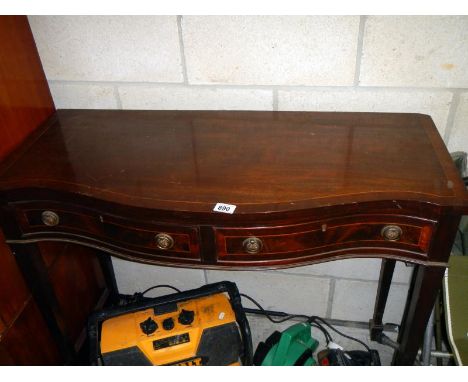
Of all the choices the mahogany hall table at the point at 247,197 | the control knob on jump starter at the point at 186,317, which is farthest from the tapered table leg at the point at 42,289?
the control knob on jump starter at the point at 186,317

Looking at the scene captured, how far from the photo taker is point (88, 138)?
1.15 meters

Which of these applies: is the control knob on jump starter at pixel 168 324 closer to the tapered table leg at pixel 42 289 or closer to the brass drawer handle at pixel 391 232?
the tapered table leg at pixel 42 289

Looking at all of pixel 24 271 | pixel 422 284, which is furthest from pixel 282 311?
pixel 24 271

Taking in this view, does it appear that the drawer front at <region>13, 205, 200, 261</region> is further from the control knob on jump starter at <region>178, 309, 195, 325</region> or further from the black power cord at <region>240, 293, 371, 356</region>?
the black power cord at <region>240, 293, 371, 356</region>

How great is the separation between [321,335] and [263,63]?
1.07 metres

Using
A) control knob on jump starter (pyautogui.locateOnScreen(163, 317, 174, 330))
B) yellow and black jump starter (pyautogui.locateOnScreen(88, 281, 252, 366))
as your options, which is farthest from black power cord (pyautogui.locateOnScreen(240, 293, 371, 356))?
control knob on jump starter (pyautogui.locateOnScreen(163, 317, 174, 330))

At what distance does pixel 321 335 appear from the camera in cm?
168

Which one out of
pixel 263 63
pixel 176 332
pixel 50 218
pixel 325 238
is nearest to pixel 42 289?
pixel 50 218

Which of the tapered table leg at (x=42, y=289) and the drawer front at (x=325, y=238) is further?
the tapered table leg at (x=42, y=289)

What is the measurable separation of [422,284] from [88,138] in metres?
0.90

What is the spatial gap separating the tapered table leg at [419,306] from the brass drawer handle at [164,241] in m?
0.56

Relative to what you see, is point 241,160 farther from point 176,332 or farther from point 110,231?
point 176,332

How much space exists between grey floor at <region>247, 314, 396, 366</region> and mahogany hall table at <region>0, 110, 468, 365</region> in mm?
480

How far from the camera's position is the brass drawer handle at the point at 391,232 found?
2.97 feet
